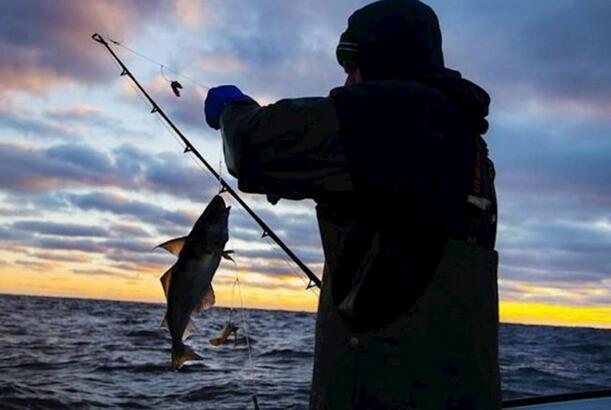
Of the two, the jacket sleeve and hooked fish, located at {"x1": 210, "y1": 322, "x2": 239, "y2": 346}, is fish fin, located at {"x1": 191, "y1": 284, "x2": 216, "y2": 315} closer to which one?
hooked fish, located at {"x1": 210, "y1": 322, "x2": 239, "y2": 346}

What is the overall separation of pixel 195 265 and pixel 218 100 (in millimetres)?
2290

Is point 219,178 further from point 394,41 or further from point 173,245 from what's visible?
point 394,41

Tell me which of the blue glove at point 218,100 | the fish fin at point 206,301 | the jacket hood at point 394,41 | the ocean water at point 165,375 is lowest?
the ocean water at point 165,375

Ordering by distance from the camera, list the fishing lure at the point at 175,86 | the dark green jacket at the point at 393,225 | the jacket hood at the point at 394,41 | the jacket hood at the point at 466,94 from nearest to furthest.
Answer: the dark green jacket at the point at 393,225 → the jacket hood at the point at 466,94 → the jacket hood at the point at 394,41 → the fishing lure at the point at 175,86

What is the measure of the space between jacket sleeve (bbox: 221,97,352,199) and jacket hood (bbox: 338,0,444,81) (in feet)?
1.64

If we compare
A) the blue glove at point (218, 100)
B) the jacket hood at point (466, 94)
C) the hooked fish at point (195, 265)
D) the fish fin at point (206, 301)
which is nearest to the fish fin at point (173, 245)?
the hooked fish at point (195, 265)

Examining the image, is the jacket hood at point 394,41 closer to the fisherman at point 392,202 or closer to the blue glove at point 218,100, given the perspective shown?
the fisherman at point 392,202

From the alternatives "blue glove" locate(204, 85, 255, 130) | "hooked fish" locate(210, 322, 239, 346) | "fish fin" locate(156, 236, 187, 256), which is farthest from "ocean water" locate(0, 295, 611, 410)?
"blue glove" locate(204, 85, 255, 130)

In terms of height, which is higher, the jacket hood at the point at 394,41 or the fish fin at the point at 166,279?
the jacket hood at the point at 394,41

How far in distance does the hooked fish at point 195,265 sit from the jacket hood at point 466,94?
2.57m

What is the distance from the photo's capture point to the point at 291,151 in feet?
8.54

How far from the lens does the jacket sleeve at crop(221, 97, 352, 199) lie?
2559 mm

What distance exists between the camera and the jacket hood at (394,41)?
295cm

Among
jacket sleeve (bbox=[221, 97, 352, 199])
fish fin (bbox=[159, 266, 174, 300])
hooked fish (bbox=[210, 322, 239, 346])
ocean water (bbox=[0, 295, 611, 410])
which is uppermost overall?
jacket sleeve (bbox=[221, 97, 352, 199])
